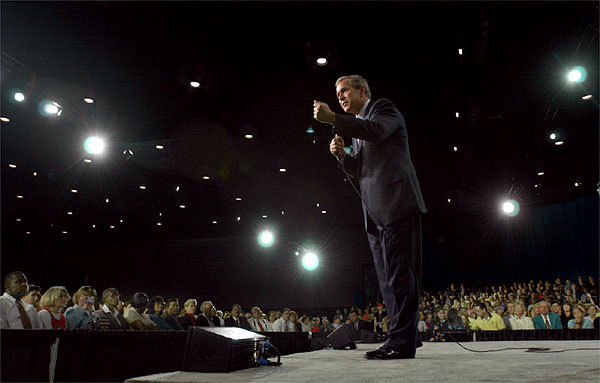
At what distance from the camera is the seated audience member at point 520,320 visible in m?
7.27

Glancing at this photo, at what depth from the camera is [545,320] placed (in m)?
7.11

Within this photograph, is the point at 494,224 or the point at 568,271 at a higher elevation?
the point at 494,224

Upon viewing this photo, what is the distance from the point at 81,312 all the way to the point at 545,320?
6727 millimetres

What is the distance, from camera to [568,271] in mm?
11891

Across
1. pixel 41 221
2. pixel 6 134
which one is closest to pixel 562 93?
pixel 6 134

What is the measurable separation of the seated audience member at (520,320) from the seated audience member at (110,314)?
19.7 ft

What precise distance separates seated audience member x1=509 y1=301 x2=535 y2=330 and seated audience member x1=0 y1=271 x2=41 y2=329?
6.91 metres

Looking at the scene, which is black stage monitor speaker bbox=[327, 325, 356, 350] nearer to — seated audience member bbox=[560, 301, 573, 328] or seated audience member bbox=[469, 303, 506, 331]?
seated audience member bbox=[469, 303, 506, 331]

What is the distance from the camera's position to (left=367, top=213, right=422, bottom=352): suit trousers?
1731mm

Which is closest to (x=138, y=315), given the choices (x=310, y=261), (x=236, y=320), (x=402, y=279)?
(x=236, y=320)

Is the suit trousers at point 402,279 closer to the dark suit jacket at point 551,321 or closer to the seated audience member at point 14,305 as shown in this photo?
the seated audience member at point 14,305

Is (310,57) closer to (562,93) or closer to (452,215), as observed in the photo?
(562,93)

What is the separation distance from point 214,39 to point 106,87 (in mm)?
2085

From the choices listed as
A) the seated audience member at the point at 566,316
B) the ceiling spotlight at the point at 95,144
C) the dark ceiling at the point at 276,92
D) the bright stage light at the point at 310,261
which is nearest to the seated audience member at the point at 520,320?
the seated audience member at the point at 566,316
